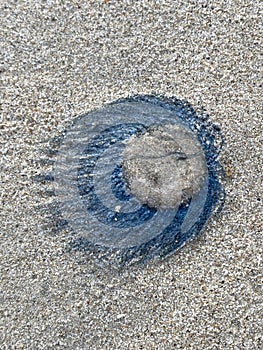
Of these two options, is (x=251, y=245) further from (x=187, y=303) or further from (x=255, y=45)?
(x=255, y=45)

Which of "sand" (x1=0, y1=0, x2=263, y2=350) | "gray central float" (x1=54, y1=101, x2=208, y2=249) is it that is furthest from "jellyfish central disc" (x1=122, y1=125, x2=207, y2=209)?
"sand" (x1=0, y1=0, x2=263, y2=350)

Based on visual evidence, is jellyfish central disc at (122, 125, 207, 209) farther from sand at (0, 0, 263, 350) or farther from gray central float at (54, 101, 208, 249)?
sand at (0, 0, 263, 350)

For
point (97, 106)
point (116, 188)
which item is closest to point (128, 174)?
point (116, 188)

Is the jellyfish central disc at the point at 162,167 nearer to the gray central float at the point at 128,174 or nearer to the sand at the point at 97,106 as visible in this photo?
the gray central float at the point at 128,174

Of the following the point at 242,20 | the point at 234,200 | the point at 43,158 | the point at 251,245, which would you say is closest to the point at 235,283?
the point at 251,245

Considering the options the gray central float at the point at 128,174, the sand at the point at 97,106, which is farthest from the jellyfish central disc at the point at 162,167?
the sand at the point at 97,106

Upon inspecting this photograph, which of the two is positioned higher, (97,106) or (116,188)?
(97,106)

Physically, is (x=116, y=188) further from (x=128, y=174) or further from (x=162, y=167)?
(x=162, y=167)
